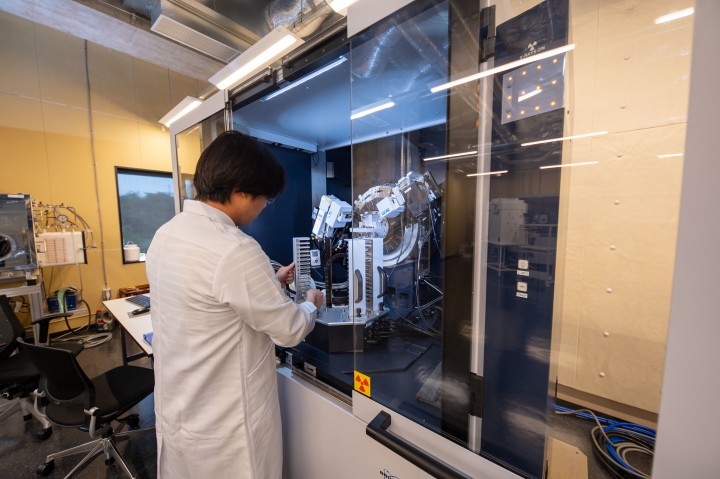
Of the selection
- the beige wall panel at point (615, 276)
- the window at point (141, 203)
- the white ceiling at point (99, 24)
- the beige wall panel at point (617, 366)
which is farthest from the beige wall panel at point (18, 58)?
the beige wall panel at point (617, 366)

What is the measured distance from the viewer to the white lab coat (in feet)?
2.70

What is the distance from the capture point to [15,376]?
183 cm

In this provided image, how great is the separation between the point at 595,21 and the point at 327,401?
7.32ft

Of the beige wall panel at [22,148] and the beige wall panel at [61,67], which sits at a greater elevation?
the beige wall panel at [61,67]

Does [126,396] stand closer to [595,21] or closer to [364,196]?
[364,196]

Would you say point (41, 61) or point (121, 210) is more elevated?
point (41, 61)

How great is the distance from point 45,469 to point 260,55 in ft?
8.87

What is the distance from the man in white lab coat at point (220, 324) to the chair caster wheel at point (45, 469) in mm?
1420

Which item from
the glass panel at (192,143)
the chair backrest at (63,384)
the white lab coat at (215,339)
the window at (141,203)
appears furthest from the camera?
the window at (141,203)

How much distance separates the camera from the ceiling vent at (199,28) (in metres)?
1.68

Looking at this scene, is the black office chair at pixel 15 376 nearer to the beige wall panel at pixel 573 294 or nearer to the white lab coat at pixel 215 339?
the white lab coat at pixel 215 339

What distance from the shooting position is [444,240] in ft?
2.55

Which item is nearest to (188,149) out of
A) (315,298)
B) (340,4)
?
(340,4)

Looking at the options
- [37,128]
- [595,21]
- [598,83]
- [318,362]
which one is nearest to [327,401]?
[318,362]
